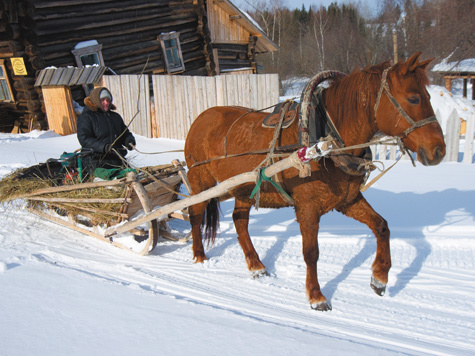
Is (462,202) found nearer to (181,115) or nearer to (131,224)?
(131,224)

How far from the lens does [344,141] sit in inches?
139

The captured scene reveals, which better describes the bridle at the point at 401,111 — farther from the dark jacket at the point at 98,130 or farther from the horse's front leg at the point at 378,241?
the dark jacket at the point at 98,130

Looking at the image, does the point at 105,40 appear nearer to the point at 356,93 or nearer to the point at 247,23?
the point at 247,23

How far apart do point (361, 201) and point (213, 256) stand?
6.51 ft

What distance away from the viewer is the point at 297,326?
10.6 ft

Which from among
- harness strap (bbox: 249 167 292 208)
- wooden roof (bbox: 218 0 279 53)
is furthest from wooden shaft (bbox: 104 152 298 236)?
wooden roof (bbox: 218 0 279 53)

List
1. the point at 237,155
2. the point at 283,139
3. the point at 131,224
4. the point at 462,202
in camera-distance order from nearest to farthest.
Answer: the point at 283,139 < the point at 237,155 < the point at 131,224 < the point at 462,202

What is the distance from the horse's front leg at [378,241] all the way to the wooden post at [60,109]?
1005 centimetres

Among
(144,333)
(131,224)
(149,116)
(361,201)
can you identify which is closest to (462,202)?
(361,201)

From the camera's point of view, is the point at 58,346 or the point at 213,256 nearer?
the point at 58,346

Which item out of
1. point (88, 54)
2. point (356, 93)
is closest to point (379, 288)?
point (356, 93)

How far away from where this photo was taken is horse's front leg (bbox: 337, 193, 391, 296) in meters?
3.85

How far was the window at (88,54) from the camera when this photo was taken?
13595mm

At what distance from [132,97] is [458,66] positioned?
23.7m
